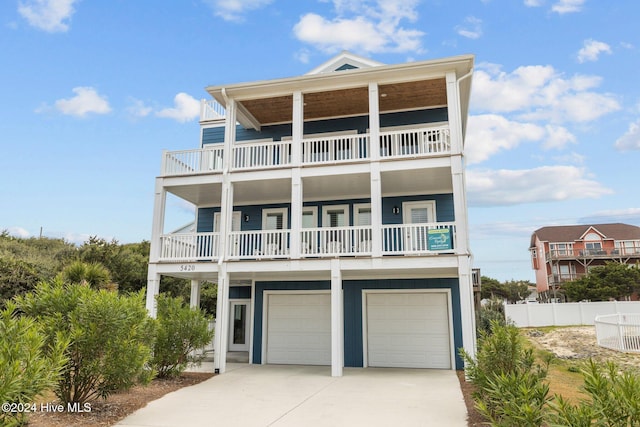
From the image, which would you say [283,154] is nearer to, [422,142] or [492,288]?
[422,142]

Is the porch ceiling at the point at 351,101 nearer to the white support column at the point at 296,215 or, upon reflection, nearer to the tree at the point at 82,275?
the white support column at the point at 296,215

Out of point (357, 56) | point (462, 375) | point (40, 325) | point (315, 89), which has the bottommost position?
point (462, 375)

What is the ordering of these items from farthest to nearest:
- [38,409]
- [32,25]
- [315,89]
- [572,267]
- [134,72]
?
1. [572,267]
2. [134,72]
3. [32,25]
4. [315,89]
5. [38,409]

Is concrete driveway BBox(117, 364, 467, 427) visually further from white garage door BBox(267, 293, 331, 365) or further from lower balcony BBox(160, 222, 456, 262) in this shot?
lower balcony BBox(160, 222, 456, 262)

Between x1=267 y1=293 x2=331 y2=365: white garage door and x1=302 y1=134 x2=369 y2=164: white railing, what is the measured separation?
4693mm

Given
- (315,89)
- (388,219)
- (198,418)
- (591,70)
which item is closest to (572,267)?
(591,70)

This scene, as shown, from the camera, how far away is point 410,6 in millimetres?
15094

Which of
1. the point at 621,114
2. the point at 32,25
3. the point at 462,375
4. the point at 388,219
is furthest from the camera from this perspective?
the point at 621,114

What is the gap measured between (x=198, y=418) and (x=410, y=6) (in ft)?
47.3

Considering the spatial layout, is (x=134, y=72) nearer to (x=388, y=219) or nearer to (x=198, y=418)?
(x=388, y=219)

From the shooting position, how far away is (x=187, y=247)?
45.4ft

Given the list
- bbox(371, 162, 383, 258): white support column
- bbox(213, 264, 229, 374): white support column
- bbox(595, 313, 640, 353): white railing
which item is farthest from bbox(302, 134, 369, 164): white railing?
bbox(595, 313, 640, 353): white railing

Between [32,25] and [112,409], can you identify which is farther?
[32,25]

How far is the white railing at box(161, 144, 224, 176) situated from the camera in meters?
14.3
